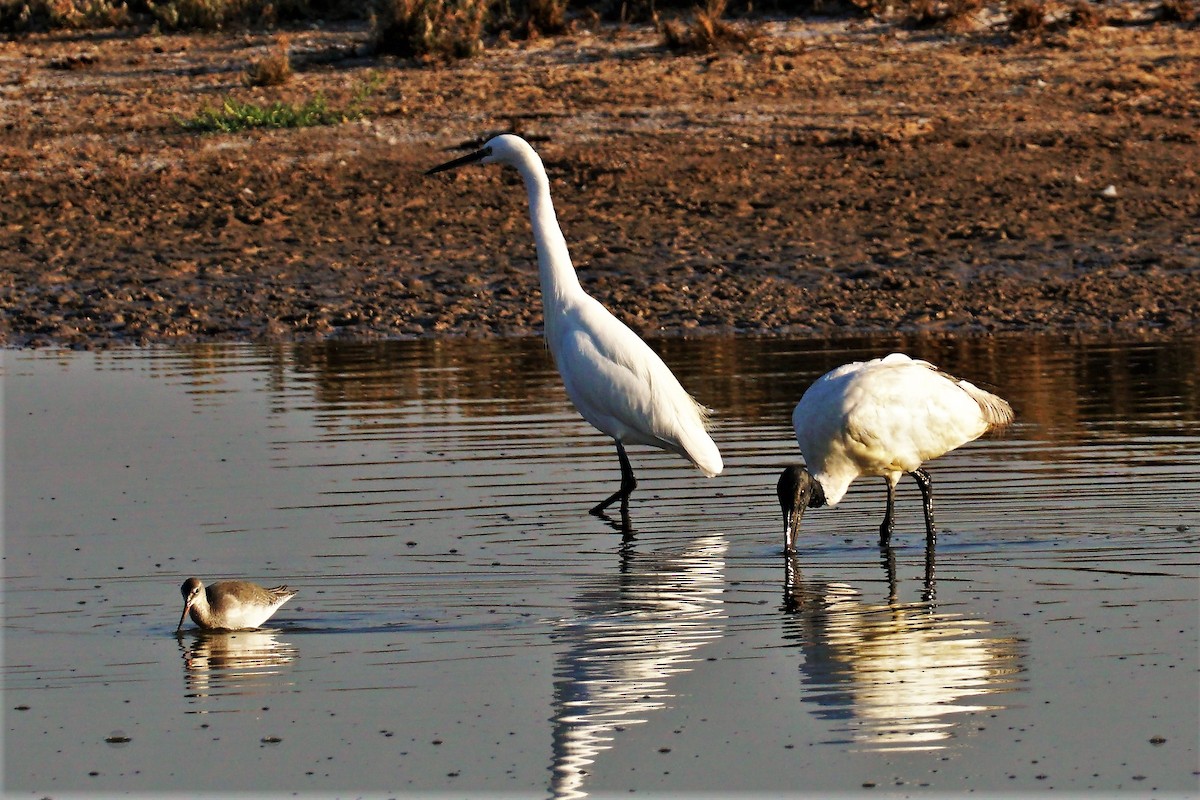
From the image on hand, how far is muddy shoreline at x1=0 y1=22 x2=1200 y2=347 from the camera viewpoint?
1750cm

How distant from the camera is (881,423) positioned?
9.55m

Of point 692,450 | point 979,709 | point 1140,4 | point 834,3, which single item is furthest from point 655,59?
point 979,709

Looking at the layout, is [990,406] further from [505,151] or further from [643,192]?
[643,192]

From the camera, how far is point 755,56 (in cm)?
2309

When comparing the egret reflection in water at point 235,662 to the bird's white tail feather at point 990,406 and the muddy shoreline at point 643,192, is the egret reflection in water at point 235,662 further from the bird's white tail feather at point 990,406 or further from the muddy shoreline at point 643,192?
the muddy shoreline at point 643,192

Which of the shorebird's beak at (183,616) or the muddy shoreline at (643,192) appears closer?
the shorebird's beak at (183,616)

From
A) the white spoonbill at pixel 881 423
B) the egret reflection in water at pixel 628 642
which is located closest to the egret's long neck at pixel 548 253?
the white spoonbill at pixel 881 423

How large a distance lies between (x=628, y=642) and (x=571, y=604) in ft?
2.30

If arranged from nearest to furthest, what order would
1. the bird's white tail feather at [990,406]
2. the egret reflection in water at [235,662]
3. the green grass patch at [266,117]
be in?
the egret reflection in water at [235,662] < the bird's white tail feather at [990,406] < the green grass patch at [266,117]

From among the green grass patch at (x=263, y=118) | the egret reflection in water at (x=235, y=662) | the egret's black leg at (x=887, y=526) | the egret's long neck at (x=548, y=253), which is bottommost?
the egret's black leg at (x=887, y=526)

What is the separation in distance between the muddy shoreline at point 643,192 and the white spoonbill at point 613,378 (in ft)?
18.7

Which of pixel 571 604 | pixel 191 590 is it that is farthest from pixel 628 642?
pixel 191 590

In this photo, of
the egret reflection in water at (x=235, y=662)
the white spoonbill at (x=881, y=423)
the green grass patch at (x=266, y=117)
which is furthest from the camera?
the green grass patch at (x=266, y=117)

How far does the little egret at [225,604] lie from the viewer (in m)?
7.61
